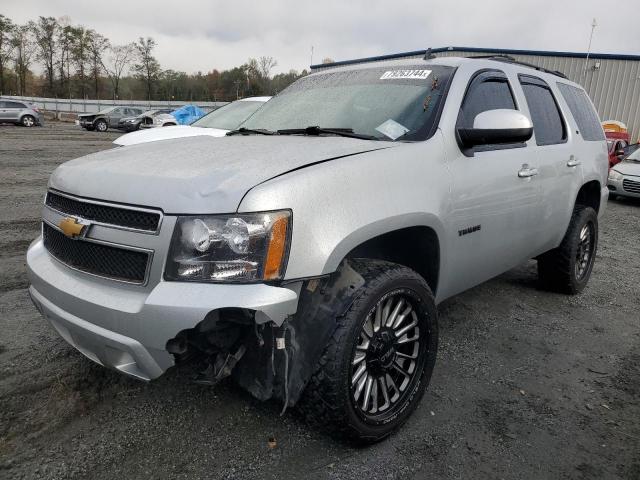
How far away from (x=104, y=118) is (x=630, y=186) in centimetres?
2786

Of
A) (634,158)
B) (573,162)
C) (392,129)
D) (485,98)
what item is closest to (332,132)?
(392,129)

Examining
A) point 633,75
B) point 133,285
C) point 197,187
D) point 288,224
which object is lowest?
point 133,285

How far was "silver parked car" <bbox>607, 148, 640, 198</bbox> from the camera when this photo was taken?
11117 millimetres

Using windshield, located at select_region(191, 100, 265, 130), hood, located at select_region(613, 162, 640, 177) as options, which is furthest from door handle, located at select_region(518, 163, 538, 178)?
hood, located at select_region(613, 162, 640, 177)

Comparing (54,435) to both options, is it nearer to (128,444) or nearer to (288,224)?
(128,444)

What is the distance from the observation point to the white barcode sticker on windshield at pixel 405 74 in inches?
122

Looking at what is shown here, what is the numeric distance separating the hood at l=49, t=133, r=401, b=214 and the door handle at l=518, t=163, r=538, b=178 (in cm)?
120

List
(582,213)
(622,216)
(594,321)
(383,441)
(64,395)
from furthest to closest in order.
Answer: (622,216) → (582,213) → (594,321) → (64,395) → (383,441)

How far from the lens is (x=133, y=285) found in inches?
79.4

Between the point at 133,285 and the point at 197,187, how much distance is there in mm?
475

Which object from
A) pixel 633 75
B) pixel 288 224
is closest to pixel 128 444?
pixel 288 224

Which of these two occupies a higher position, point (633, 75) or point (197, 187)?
point (633, 75)

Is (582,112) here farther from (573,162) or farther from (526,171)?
(526,171)

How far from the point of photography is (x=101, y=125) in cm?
2977
